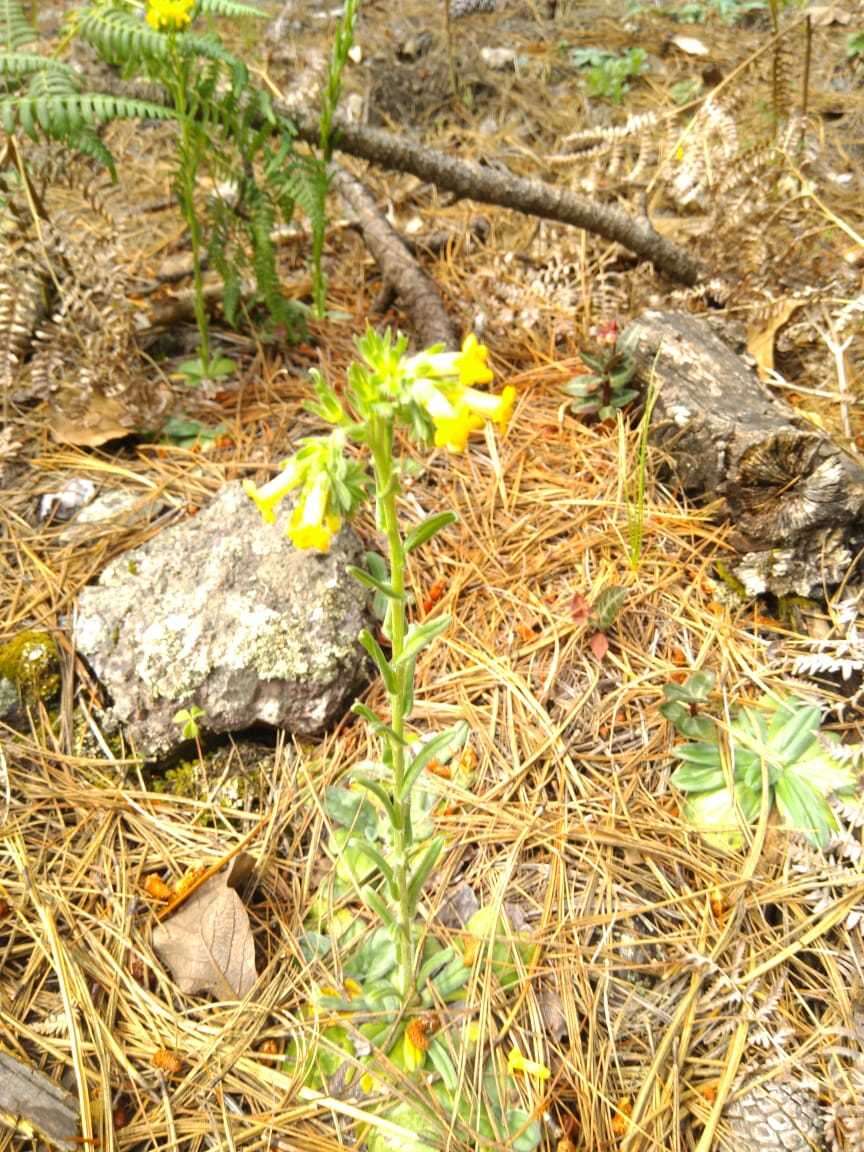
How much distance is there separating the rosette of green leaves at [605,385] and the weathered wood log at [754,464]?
6 centimetres

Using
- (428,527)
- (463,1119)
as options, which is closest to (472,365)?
(428,527)

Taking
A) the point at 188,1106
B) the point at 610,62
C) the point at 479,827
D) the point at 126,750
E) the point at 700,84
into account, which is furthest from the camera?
the point at 610,62

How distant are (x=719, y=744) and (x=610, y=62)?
4059mm

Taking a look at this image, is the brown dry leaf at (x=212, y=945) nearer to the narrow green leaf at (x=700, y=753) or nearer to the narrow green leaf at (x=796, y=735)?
the narrow green leaf at (x=700, y=753)

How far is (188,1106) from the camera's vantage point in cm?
157

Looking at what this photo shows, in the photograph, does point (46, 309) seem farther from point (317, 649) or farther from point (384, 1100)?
point (384, 1100)

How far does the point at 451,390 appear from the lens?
4.17ft

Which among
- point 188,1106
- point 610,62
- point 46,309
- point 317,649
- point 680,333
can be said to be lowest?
point 188,1106

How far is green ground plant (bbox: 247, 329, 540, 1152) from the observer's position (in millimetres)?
1267

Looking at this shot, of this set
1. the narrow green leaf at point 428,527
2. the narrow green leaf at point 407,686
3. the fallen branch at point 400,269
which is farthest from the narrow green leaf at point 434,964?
the fallen branch at point 400,269

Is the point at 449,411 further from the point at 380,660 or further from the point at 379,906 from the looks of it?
the point at 379,906

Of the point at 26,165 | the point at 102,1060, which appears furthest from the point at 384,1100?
the point at 26,165

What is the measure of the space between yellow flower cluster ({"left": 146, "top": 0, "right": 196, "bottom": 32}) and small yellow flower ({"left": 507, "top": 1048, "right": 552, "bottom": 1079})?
2714 mm

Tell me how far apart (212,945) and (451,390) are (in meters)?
1.28
